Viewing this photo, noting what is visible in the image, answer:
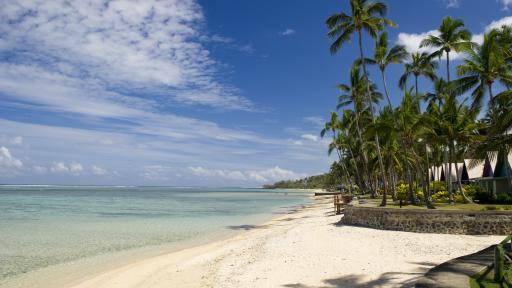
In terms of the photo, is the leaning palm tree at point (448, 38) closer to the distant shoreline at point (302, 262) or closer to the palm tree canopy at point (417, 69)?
the palm tree canopy at point (417, 69)

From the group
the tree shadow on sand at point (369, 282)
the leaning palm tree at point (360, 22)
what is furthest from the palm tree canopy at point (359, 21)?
the tree shadow on sand at point (369, 282)

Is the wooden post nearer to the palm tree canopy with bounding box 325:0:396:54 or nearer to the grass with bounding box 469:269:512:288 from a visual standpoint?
the grass with bounding box 469:269:512:288

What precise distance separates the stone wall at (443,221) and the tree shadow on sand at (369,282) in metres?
7.30

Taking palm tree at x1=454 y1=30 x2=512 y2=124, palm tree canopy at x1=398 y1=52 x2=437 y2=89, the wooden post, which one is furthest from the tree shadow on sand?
palm tree canopy at x1=398 y1=52 x2=437 y2=89

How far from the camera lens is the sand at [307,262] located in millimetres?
10461

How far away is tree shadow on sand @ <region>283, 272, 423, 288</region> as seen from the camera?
9391mm

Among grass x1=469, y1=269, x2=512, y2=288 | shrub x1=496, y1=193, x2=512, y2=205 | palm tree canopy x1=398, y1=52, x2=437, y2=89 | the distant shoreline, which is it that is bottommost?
the distant shoreline

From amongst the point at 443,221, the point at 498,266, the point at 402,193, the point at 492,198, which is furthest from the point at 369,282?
the point at 402,193

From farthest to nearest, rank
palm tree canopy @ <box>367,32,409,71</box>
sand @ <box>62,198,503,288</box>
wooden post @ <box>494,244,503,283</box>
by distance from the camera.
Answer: palm tree canopy @ <box>367,32,409,71</box>
sand @ <box>62,198,503,288</box>
wooden post @ <box>494,244,503,283</box>

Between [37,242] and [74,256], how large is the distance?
190 inches

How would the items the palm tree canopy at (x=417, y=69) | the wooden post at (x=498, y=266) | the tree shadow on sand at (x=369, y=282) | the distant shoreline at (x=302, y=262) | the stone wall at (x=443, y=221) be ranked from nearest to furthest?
the wooden post at (x=498, y=266)
the tree shadow on sand at (x=369, y=282)
the distant shoreline at (x=302, y=262)
the stone wall at (x=443, y=221)
the palm tree canopy at (x=417, y=69)

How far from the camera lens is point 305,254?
1380 centimetres

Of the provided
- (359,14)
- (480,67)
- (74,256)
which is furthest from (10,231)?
(480,67)

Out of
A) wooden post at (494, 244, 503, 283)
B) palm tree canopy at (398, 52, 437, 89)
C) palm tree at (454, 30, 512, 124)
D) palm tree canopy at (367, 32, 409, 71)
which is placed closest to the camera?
wooden post at (494, 244, 503, 283)
